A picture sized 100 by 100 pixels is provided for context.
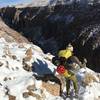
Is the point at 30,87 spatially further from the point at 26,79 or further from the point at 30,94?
the point at 26,79

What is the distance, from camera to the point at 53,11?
9894cm

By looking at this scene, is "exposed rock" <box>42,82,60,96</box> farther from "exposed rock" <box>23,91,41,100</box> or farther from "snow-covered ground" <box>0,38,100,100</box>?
"exposed rock" <box>23,91,41,100</box>

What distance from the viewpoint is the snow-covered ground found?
49.5 ft

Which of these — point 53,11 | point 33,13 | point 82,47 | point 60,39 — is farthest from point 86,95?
point 33,13

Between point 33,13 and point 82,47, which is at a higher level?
point 82,47

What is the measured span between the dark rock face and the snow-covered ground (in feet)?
86.9

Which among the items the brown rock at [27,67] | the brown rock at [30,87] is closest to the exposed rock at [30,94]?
the brown rock at [30,87]

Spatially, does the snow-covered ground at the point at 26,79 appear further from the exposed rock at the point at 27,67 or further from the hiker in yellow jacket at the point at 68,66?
the hiker in yellow jacket at the point at 68,66

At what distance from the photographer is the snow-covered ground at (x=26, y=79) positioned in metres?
15.1

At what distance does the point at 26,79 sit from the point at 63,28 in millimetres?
60340

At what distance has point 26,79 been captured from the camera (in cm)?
1605

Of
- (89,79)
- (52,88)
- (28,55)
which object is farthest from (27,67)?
(89,79)

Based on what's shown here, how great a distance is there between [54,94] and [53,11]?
84042 mm

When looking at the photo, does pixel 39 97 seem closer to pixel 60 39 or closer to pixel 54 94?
pixel 54 94
